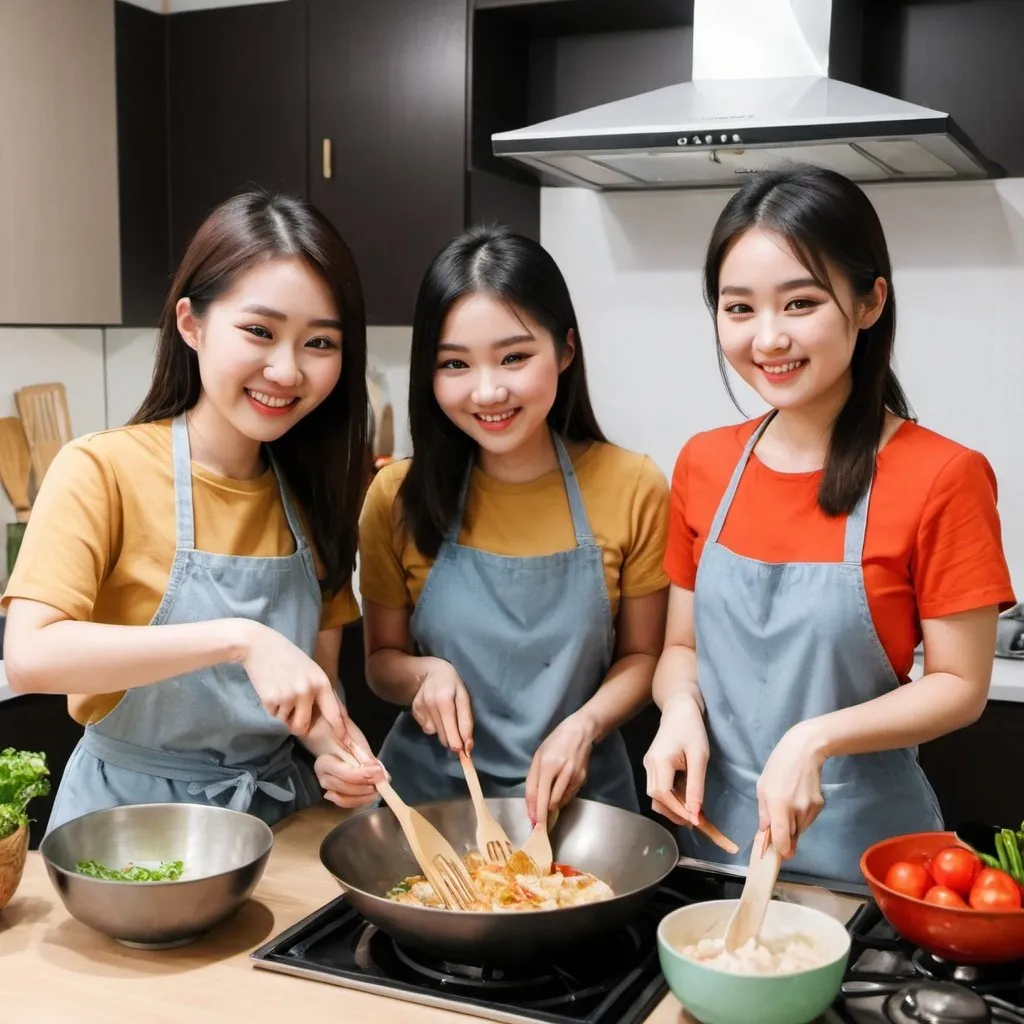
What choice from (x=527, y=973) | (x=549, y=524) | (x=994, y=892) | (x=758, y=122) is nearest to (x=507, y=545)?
(x=549, y=524)

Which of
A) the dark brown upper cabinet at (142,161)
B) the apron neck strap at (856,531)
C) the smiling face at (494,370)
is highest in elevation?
the dark brown upper cabinet at (142,161)

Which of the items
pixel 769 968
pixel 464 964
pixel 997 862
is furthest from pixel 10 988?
pixel 997 862

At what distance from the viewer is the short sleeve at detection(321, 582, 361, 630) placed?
5.54 ft

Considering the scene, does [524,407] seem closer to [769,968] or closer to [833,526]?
[833,526]

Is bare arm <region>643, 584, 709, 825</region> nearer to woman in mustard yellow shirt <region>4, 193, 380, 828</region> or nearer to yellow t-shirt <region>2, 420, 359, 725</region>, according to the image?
woman in mustard yellow shirt <region>4, 193, 380, 828</region>

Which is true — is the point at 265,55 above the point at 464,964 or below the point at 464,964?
above

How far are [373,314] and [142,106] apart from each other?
76 cm

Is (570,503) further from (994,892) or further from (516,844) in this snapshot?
(994,892)

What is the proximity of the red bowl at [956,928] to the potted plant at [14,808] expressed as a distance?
2.65 ft

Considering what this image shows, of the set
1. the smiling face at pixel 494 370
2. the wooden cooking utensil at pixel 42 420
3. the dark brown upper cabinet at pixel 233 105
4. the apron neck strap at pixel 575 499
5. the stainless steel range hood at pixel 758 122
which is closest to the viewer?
the smiling face at pixel 494 370

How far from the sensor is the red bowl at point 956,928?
1.08 metres

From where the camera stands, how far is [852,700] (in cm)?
150

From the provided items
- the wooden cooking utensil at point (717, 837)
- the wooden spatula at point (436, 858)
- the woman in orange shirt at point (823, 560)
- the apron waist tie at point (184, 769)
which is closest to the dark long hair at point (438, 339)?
the woman in orange shirt at point (823, 560)

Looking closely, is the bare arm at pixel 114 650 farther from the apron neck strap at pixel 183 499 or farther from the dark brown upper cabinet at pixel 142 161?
the dark brown upper cabinet at pixel 142 161
